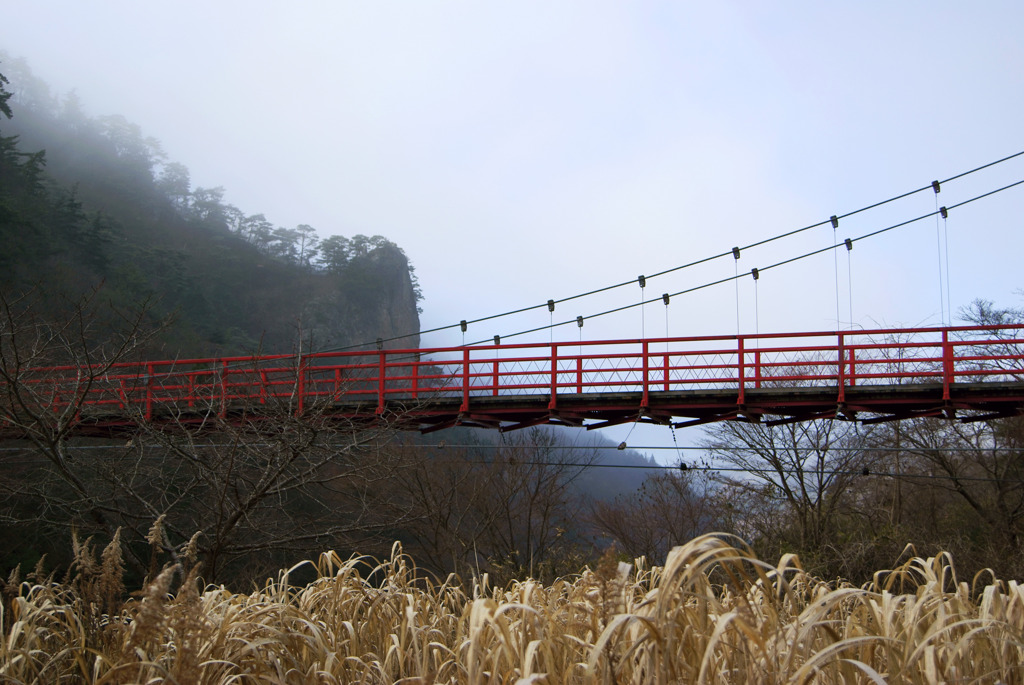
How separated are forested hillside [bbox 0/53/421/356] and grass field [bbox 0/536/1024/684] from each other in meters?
16.7

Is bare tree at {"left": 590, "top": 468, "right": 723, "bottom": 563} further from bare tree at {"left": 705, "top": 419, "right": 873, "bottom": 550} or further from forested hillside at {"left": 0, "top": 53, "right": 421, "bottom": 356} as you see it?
forested hillside at {"left": 0, "top": 53, "right": 421, "bottom": 356}

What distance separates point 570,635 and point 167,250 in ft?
158

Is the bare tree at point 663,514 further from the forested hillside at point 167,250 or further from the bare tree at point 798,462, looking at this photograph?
the forested hillside at point 167,250

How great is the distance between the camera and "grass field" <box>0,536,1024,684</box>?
2.00 meters

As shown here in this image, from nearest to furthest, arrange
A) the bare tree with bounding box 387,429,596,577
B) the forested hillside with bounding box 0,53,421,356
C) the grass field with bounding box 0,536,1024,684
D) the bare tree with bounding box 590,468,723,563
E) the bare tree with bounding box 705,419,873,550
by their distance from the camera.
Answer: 1. the grass field with bounding box 0,536,1024,684
2. the bare tree with bounding box 387,429,596,577
3. the bare tree with bounding box 705,419,873,550
4. the bare tree with bounding box 590,468,723,563
5. the forested hillside with bounding box 0,53,421,356

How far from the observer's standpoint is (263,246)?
253 ft

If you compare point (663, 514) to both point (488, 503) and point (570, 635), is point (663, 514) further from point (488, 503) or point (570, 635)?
point (570, 635)

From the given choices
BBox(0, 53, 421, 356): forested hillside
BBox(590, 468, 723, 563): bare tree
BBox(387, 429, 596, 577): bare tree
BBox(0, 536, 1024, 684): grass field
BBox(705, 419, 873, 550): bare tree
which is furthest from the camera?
BBox(0, 53, 421, 356): forested hillside

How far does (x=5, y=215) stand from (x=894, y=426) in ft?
89.6

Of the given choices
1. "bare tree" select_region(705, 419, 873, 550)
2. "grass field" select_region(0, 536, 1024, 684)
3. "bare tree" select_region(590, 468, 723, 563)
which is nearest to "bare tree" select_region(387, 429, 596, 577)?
"bare tree" select_region(590, 468, 723, 563)

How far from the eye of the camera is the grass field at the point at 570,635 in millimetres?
2002

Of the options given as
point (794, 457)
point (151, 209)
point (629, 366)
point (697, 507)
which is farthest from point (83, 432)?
point (151, 209)

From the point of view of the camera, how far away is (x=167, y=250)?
4631 centimetres

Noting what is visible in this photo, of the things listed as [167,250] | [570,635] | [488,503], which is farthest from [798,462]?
[167,250]
